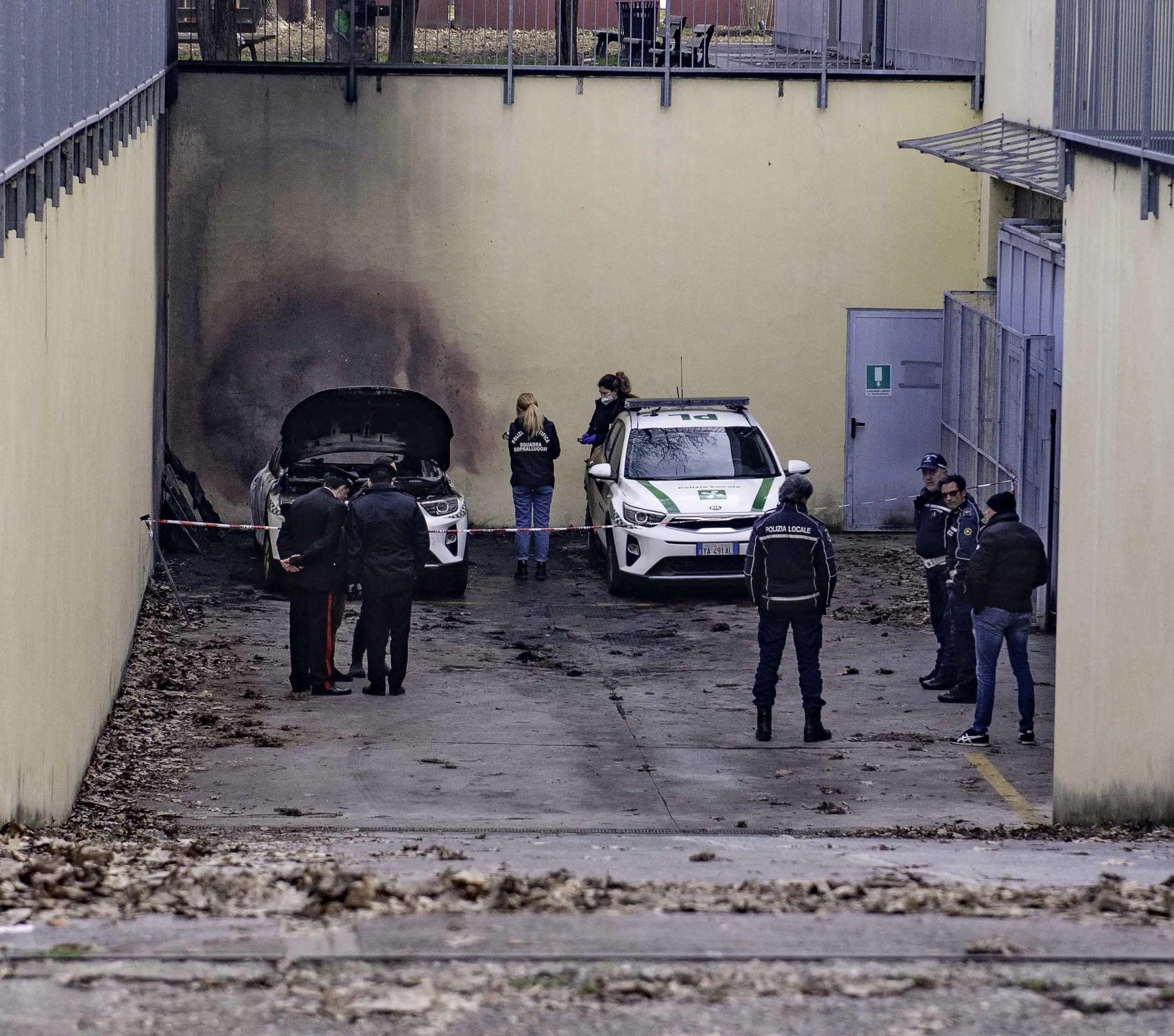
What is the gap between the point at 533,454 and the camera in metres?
18.6

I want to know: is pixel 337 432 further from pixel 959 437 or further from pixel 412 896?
pixel 412 896

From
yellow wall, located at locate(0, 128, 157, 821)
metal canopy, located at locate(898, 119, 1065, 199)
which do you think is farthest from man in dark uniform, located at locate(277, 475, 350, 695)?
metal canopy, located at locate(898, 119, 1065, 199)

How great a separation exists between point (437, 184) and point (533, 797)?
1093 cm

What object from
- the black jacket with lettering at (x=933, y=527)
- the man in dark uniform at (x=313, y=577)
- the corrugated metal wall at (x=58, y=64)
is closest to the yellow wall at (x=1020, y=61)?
the black jacket with lettering at (x=933, y=527)

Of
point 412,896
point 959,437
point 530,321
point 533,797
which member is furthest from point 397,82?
point 412,896

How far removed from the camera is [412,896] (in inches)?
270

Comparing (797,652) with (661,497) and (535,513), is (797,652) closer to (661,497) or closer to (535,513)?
(661,497)

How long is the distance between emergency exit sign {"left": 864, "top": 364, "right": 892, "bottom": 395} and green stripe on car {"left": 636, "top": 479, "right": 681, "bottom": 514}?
4.22 metres

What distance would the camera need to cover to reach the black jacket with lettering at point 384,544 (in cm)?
1393

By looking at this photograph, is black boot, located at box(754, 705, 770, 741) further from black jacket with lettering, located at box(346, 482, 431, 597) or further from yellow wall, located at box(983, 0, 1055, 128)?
yellow wall, located at box(983, 0, 1055, 128)

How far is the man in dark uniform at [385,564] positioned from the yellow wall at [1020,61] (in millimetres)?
7387

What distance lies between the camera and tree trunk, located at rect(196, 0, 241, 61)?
2094 centimetres

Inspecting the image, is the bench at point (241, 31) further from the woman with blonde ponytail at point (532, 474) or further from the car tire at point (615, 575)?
the car tire at point (615, 575)

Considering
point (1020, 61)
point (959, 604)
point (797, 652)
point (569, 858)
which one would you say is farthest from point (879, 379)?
point (569, 858)
